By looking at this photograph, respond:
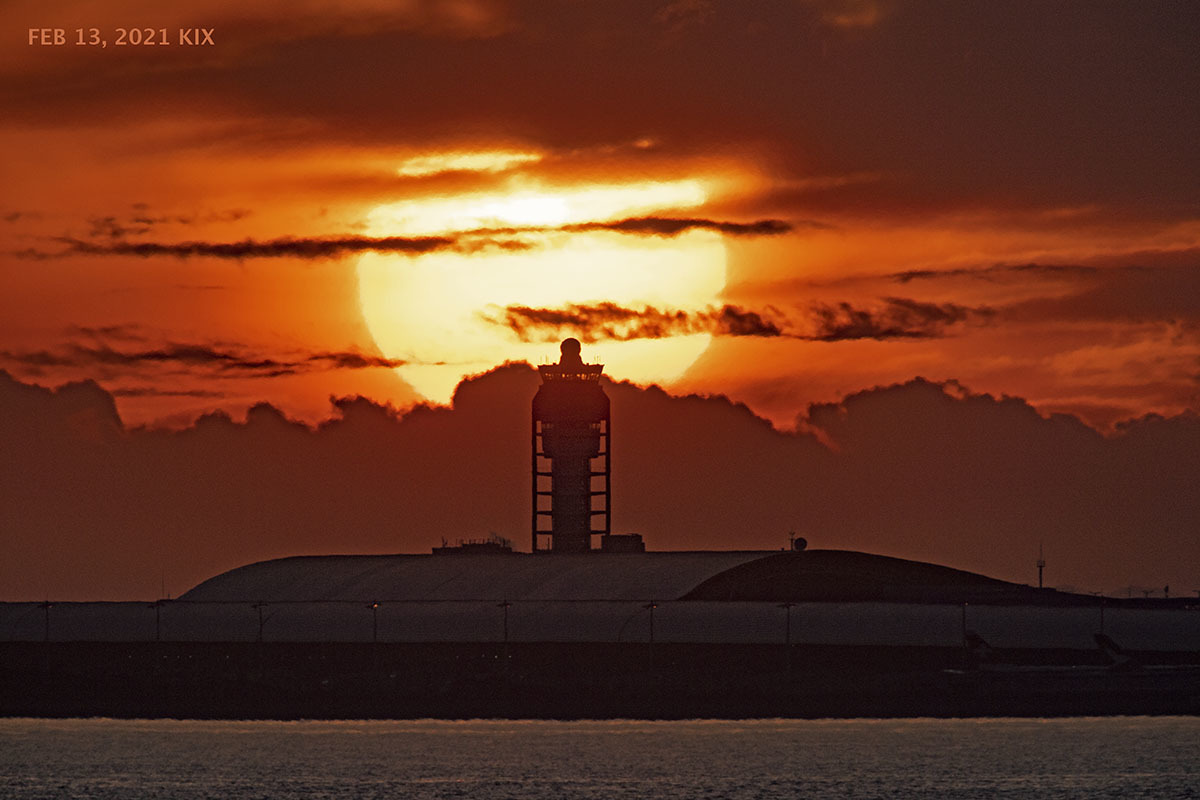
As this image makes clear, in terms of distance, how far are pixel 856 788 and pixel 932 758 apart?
2262cm

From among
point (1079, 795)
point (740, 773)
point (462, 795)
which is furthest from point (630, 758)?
point (1079, 795)

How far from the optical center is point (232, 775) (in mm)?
190250

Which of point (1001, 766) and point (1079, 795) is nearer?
point (1079, 795)

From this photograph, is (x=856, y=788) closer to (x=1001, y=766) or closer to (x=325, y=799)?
(x=1001, y=766)

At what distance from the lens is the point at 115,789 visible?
180 metres

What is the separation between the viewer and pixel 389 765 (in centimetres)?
19238

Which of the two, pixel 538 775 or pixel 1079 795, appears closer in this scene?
pixel 1079 795

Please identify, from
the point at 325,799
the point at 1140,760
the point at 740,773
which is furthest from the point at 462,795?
the point at 1140,760

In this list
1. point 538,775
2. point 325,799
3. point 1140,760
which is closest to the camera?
point 325,799

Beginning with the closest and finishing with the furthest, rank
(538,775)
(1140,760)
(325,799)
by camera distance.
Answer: (325,799)
(538,775)
(1140,760)

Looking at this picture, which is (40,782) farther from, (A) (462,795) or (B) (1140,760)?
(B) (1140,760)

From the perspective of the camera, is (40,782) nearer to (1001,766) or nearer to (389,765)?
(389,765)

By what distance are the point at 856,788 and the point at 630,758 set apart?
25294 mm

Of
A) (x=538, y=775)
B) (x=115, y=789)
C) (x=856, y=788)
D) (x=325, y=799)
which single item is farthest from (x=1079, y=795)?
(x=115, y=789)
